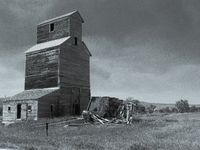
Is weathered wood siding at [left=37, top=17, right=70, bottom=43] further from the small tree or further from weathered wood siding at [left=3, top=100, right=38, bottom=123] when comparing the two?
the small tree

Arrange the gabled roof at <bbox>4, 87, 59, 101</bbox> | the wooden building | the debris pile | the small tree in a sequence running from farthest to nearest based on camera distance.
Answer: the small tree < the wooden building < the gabled roof at <bbox>4, 87, 59, 101</bbox> < the debris pile

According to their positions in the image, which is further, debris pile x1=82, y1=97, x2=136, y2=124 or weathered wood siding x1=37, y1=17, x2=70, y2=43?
weathered wood siding x1=37, y1=17, x2=70, y2=43

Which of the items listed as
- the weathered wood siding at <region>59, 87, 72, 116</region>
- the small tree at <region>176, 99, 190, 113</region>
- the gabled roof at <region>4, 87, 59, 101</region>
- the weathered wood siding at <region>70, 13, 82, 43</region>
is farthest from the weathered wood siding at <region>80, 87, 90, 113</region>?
the small tree at <region>176, 99, 190, 113</region>

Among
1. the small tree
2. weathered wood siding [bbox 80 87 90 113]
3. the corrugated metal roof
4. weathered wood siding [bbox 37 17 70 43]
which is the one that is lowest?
the small tree

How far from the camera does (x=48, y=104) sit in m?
29.9

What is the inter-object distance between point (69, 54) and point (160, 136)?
22364mm

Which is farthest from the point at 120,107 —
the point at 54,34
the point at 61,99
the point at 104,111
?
the point at 54,34

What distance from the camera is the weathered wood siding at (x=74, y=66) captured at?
32469 millimetres

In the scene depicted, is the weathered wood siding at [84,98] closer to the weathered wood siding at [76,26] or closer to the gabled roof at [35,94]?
the gabled roof at [35,94]

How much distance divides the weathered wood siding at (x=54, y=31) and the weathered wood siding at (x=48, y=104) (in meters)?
9.36

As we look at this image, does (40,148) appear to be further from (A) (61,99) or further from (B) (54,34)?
(B) (54,34)

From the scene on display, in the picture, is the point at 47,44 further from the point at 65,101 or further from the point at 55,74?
the point at 65,101

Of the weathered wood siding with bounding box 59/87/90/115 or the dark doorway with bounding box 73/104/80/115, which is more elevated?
the weathered wood siding with bounding box 59/87/90/115

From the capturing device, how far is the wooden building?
1189 inches
